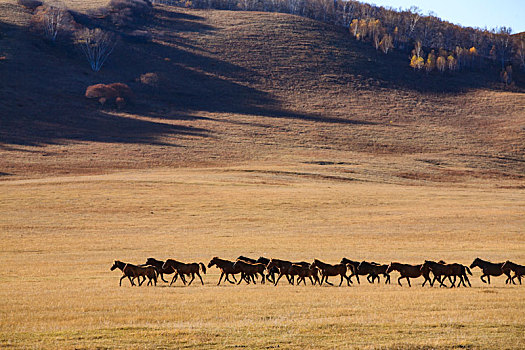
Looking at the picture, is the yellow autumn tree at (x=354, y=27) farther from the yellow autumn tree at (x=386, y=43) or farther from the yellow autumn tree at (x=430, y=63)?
the yellow autumn tree at (x=430, y=63)

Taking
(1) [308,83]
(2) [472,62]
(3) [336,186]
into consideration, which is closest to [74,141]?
(3) [336,186]

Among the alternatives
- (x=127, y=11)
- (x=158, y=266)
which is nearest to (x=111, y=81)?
(x=127, y=11)

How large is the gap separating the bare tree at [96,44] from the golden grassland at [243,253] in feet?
232

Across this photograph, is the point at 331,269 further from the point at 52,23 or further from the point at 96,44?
the point at 52,23

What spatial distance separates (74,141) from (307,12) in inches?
4392

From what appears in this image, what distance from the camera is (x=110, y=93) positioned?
4075 inches

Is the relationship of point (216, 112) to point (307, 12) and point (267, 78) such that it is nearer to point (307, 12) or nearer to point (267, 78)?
point (267, 78)

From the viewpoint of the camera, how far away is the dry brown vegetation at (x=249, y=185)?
1258 cm

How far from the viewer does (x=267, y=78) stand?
412ft

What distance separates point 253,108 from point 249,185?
194ft

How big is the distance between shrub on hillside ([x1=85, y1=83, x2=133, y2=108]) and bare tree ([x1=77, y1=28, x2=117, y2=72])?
17.5 metres

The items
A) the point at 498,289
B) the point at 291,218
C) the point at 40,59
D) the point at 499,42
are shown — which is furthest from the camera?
the point at 499,42

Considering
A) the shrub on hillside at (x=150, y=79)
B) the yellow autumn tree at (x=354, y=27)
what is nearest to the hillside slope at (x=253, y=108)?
the shrub on hillside at (x=150, y=79)

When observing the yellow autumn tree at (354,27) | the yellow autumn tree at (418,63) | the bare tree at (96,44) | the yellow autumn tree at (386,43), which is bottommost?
the bare tree at (96,44)
